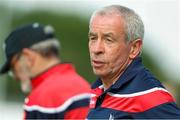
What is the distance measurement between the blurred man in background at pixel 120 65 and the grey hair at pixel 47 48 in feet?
6.53

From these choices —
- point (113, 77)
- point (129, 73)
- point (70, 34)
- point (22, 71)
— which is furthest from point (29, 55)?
point (70, 34)

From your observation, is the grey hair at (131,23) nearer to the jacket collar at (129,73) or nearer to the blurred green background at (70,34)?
the jacket collar at (129,73)

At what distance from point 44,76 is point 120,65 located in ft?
6.35

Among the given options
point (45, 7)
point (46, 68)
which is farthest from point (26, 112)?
point (45, 7)

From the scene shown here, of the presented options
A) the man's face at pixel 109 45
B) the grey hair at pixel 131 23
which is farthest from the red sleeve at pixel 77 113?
the grey hair at pixel 131 23

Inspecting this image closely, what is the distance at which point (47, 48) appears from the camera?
26.0ft

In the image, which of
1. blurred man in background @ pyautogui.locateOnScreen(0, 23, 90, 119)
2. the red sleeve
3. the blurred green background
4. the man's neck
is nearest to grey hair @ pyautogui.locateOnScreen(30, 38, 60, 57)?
blurred man in background @ pyautogui.locateOnScreen(0, 23, 90, 119)

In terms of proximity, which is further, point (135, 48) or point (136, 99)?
point (135, 48)

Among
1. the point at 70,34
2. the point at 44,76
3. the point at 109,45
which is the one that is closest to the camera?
the point at 109,45

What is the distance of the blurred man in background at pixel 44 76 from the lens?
7211 mm

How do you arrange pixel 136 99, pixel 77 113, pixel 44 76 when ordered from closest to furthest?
pixel 136 99 → pixel 77 113 → pixel 44 76

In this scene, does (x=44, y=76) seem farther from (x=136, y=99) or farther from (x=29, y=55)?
(x=136, y=99)

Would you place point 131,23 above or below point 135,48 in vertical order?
above

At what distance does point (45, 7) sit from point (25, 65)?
41.4 meters
